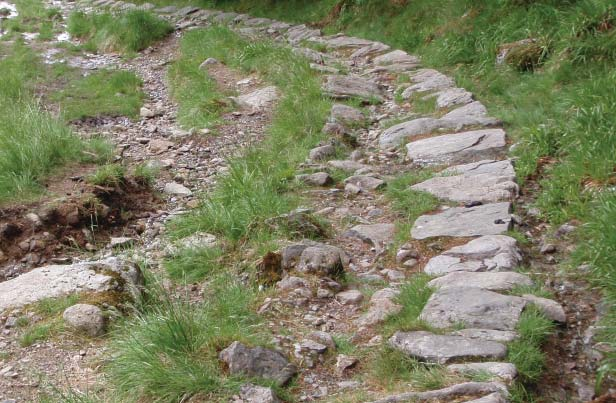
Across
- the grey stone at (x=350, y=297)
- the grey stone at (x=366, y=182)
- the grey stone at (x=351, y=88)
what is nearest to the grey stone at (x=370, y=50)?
the grey stone at (x=351, y=88)

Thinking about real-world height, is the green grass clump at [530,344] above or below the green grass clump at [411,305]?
above

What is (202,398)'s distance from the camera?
328 centimetres

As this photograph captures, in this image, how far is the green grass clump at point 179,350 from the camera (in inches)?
130

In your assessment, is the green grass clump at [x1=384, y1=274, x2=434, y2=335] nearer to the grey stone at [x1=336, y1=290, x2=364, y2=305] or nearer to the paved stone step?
the grey stone at [x1=336, y1=290, x2=364, y2=305]

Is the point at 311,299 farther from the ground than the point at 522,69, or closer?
closer

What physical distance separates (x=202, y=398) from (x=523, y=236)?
93.3 inches

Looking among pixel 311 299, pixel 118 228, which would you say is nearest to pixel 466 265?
pixel 311 299

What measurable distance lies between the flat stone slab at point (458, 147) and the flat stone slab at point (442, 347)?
277 centimetres

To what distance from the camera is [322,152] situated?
6.54 meters

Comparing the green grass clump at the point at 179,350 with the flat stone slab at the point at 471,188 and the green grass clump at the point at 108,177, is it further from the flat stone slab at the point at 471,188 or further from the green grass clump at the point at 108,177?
the green grass clump at the point at 108,177

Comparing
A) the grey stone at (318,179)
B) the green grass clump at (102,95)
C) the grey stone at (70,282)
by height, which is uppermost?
the grey stone at (318,179)

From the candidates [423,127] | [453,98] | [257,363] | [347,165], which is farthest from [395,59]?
[257,363]

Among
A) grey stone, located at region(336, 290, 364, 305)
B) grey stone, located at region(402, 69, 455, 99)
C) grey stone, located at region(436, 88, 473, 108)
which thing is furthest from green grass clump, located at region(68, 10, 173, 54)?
grey stone, located at region(336, 290, 364, 305)

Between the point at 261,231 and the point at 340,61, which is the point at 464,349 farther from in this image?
the point at 340,61
